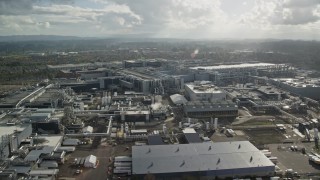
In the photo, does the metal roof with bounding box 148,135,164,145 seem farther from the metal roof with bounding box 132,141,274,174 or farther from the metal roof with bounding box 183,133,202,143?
A: the metal roof with bounding box 183,133,202,143

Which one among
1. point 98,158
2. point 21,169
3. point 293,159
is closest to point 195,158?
point 98,158

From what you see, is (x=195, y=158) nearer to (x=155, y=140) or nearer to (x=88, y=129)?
(x=155, y=140)

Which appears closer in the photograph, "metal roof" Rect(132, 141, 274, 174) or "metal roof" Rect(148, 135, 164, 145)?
"metal roof" Rect(132, 141, 274, 174)

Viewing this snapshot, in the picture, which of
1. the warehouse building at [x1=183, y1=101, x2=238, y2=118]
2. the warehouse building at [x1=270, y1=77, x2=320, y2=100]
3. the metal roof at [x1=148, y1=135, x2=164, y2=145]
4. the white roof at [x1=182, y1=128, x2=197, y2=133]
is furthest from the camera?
the warehouse building at [x1=270, y1=77, x2=320, y2=100]

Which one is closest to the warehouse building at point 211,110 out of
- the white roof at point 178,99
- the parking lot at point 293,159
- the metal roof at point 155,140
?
the white roof at point 178,99

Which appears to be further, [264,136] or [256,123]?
[256,123]

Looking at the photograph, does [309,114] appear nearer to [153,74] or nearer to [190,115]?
[190,115]

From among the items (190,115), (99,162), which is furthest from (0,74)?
(99,162)

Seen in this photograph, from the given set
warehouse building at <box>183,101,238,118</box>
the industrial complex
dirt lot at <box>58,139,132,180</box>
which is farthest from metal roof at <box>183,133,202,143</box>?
warehouse building at <box>183,101,238,118</box>
